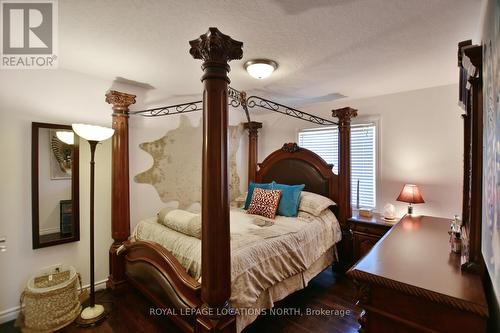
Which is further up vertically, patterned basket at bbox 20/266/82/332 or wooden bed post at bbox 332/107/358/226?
wooden bed post at bbox 332/107/358/226

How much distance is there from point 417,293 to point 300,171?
8.09ft

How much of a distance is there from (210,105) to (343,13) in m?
1.04

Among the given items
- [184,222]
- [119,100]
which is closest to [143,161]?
[119,100]

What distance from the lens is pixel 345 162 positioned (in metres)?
3.05

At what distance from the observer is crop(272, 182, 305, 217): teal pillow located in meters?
3.01

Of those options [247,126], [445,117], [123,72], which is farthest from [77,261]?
[445,117]

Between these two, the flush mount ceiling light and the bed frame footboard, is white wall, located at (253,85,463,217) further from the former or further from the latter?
the bed frame footboard

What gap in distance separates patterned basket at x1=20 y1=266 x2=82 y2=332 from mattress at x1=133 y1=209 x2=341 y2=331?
74 centimetres

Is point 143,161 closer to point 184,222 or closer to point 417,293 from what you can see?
point 184,222

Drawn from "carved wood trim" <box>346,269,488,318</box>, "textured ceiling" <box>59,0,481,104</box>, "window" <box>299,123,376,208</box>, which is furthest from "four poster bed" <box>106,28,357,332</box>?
"carved wood trim" <box>346,269,488,318</box>

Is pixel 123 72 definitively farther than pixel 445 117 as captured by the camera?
No

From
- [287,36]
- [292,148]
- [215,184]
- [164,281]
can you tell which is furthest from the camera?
[292,148]

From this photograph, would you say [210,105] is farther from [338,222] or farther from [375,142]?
[375,142]

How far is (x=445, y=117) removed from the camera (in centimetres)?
281
